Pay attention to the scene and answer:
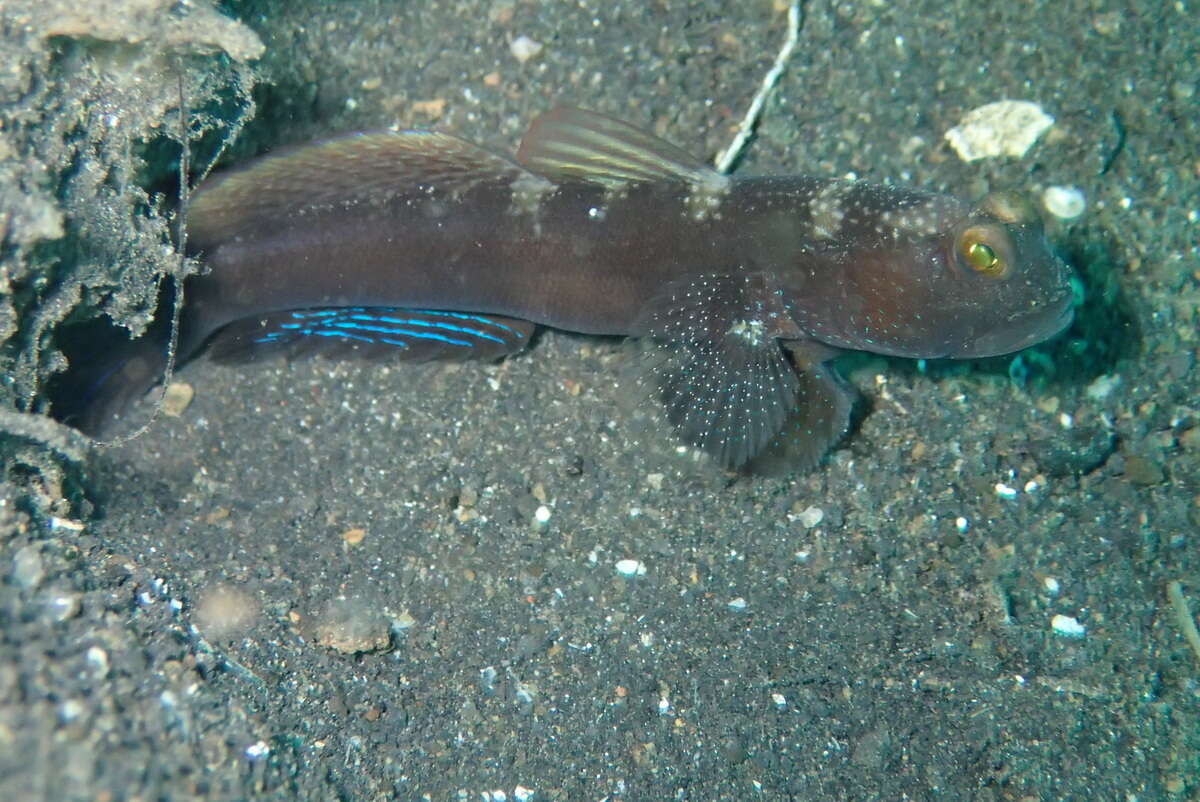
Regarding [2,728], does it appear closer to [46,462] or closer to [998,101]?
[46,462]

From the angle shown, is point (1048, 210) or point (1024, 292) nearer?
point (1024, 292)

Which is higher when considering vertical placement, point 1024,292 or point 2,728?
point 1024,292

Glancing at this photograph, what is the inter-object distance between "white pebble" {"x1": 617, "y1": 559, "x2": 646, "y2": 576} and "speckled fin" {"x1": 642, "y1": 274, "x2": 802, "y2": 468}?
1.73 ft

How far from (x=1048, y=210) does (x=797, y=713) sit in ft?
8.18

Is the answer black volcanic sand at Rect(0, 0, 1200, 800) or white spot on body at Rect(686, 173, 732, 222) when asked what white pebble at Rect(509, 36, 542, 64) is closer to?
black volcanic sand at Rect(0, 0, 1200, 800)

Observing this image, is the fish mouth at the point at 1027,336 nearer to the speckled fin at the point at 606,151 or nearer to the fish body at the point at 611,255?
the fish body at the point at 611,255

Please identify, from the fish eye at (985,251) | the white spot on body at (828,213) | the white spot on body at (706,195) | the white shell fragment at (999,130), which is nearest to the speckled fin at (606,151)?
the white spot on body at (706,195)

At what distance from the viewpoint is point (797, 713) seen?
9.61 ft

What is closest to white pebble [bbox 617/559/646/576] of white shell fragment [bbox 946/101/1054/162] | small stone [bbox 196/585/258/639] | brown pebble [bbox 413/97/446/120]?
small stone [bbox 196/585/258/639]

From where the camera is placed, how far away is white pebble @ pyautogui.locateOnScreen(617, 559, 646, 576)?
318 centimetres

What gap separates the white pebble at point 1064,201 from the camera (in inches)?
144

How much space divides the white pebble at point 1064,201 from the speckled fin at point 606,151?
159 centimetres

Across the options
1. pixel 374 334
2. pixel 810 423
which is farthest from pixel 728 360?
pixel 374 334

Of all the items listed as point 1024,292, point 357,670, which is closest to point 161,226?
point 357,670
